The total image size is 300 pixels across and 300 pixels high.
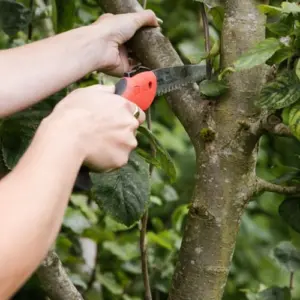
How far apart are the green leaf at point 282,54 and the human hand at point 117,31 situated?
0.22 metres

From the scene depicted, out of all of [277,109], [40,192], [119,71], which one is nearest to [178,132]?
[119,71]

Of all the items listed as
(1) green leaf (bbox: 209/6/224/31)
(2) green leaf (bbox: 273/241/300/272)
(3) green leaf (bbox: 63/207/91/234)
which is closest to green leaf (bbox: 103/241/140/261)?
(3) green leaf (bbox: 63/207/91/234)

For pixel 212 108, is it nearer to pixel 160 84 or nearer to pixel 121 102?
pixel 160 84

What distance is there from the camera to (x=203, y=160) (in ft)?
2.74

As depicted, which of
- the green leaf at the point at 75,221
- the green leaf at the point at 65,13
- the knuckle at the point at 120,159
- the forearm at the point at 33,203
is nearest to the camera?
the forearm at the point at 33,203

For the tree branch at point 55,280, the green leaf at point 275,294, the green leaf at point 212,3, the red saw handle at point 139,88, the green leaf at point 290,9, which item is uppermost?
the green leaf at point 290,9

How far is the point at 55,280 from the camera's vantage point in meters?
0.84

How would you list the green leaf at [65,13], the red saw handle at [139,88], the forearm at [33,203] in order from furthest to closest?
the green leaf at [65,13], the red saw handle at [139,88], the forearm at [33,203]

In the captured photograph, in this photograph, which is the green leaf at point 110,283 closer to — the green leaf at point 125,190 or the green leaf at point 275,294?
the green leaf at point 275,294

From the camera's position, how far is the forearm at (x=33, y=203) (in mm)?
526

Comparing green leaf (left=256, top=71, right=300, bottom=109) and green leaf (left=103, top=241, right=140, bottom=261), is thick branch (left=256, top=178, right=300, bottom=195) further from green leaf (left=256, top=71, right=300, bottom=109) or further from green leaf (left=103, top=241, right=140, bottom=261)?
green leaf (left=103, top=241, right=140, bottom=261)

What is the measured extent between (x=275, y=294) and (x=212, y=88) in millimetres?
367

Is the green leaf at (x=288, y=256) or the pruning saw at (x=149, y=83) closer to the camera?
the pruning saw at (x=149, y=83)

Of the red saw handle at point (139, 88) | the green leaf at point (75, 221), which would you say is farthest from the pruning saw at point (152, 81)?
the green leaf at point (75, 221)
